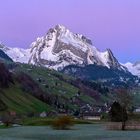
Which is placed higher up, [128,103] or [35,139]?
[128,103]

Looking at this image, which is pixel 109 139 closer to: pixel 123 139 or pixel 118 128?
pixel 123 139

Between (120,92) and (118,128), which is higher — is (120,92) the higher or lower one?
the higher one

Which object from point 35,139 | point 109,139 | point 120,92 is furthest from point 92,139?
point 120,92

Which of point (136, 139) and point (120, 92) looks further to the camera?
point (120, 92)

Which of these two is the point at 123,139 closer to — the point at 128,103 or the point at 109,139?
the point at 109,139

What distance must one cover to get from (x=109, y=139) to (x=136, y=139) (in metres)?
6.44

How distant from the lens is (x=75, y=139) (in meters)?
121

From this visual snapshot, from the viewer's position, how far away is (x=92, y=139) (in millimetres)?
119938

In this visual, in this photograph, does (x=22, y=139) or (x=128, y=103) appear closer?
(x=22, y=139)

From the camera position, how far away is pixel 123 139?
11819 cm

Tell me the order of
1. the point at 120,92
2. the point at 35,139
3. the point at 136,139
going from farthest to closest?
the point at 120,92
the point at 35,139
the point at 136,139

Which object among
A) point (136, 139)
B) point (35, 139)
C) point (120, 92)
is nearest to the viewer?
point (136, 139)

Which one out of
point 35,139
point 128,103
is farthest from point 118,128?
point 35,139

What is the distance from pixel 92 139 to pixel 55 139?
885 centimetres
